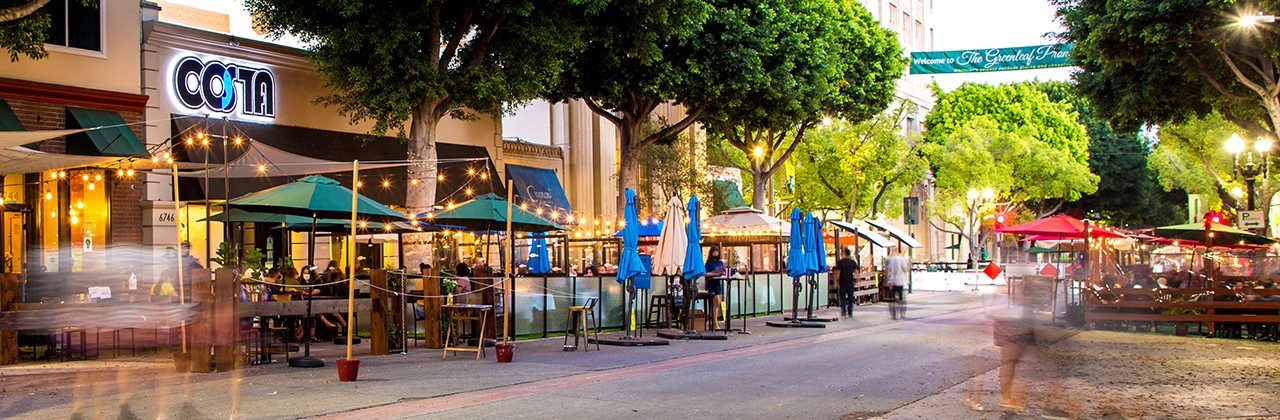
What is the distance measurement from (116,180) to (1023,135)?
181ft

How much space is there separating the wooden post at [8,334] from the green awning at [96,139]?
643cm

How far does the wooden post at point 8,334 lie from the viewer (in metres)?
14.8

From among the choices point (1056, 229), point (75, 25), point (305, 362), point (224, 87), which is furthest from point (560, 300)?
point (1056, 229)

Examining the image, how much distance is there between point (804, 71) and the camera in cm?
3164

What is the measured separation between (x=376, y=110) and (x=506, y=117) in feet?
48.9

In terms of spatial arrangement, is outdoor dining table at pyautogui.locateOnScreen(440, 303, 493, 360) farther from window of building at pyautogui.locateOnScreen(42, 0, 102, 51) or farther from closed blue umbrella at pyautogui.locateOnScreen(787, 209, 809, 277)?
window of building at pyautogui.locateOnScreen(42, 0, 102, 51)

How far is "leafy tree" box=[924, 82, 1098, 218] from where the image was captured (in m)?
64.9

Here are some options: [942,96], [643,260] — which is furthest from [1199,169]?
[643,260]

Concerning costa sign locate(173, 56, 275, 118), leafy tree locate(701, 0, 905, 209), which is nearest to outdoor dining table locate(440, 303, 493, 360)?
costa sign locate(173, 56, 275, 118)

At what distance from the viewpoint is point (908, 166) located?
50.2 meters

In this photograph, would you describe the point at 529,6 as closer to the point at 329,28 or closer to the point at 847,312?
the point at 329,28

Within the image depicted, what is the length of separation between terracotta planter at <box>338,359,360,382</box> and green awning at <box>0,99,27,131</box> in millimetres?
10390

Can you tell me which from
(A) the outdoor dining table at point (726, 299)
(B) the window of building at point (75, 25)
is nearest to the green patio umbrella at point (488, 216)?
(A) the outdoor dining table at point (726, 299)

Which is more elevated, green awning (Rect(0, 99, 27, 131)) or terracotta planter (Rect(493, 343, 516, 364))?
green awning (Rect(0, 99, 27, 131))
